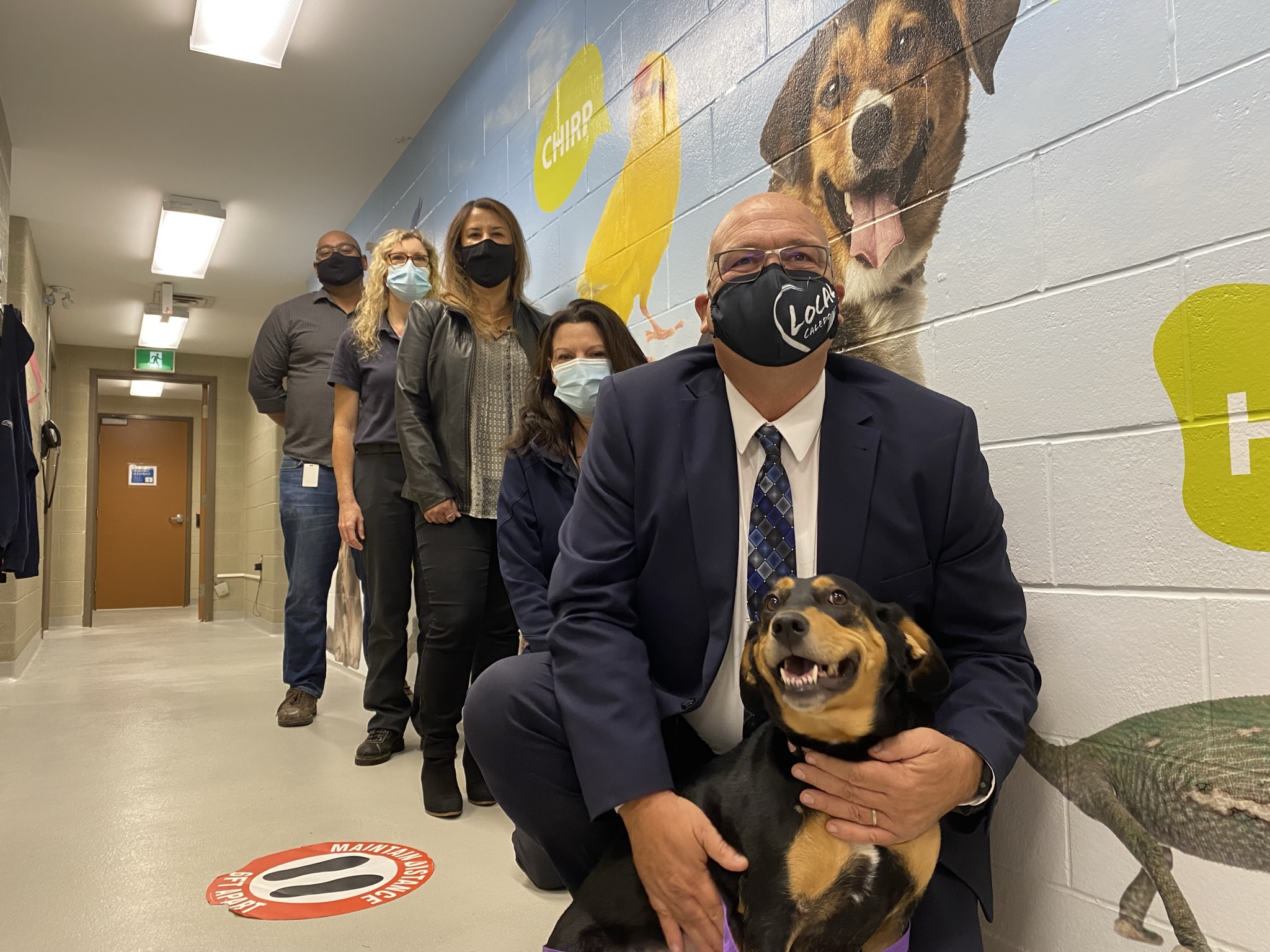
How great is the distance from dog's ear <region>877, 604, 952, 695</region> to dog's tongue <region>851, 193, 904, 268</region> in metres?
0.84

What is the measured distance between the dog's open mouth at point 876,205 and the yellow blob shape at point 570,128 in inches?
41.5

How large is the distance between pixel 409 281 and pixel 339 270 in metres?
0.76

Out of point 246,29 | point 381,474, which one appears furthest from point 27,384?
point 381,474

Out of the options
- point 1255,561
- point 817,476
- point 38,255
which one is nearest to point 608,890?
point 817,476

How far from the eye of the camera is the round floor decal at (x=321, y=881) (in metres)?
1.57

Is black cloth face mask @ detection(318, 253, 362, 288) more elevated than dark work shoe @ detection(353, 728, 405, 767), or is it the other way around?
black cloth face mask @ detection(318, 253, 362, 288)

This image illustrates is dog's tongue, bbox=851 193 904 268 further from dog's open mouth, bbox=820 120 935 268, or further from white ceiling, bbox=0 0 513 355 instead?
white ceiling, bbox=0 0 513 355

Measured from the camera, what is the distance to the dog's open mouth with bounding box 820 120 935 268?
1540mm

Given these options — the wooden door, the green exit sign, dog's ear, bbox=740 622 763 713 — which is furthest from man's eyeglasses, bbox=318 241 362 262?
the wooden door

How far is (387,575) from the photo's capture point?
8.52ft

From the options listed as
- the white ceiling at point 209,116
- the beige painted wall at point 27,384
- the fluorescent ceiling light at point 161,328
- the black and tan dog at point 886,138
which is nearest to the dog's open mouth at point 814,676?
the black and tan dog at point 886,138

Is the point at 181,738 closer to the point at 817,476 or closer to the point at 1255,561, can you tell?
the point at 817,476

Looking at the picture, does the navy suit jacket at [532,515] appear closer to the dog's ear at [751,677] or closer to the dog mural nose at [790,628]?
the dog's ear at [751,677]

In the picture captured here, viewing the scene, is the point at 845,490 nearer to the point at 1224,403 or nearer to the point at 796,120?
the point at 1224,403
